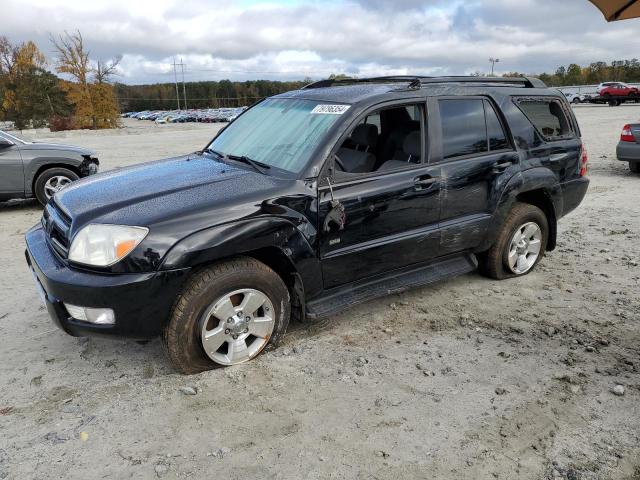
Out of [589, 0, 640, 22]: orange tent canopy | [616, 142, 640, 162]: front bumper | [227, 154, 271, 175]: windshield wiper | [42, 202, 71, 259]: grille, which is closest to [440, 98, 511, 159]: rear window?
[589, 0, 640, 22]: orange tent canopy

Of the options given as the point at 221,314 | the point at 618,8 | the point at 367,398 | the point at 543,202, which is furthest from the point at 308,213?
the point at 543,202

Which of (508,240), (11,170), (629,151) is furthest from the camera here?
(629,151)

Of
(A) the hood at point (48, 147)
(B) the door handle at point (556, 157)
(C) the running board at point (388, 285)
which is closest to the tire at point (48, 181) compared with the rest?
(A) the hood at point (48, 147)

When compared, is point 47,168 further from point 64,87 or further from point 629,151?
point 64,87

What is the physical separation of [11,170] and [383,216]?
21.8ft

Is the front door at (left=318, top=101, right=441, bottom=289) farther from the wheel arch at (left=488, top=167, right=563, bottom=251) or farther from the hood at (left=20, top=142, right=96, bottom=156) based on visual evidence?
the hood at (left=20, top=142, right=96, bottom=156)

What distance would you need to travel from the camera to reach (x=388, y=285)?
391cm

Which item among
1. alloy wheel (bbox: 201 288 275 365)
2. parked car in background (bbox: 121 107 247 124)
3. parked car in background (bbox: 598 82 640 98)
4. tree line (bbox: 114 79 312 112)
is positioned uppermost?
tree line (bbox: 114 79 312 112)

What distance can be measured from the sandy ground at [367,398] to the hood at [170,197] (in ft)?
3.42

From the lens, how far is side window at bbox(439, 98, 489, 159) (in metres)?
4.11

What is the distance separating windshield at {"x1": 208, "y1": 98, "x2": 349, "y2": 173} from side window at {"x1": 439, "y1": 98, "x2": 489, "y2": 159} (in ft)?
3.06

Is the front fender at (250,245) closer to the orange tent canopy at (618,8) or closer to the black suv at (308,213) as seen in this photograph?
the black suv at (308,213)

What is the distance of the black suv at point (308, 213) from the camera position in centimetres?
297

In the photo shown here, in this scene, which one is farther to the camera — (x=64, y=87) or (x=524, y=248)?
(x=64, y=87)
